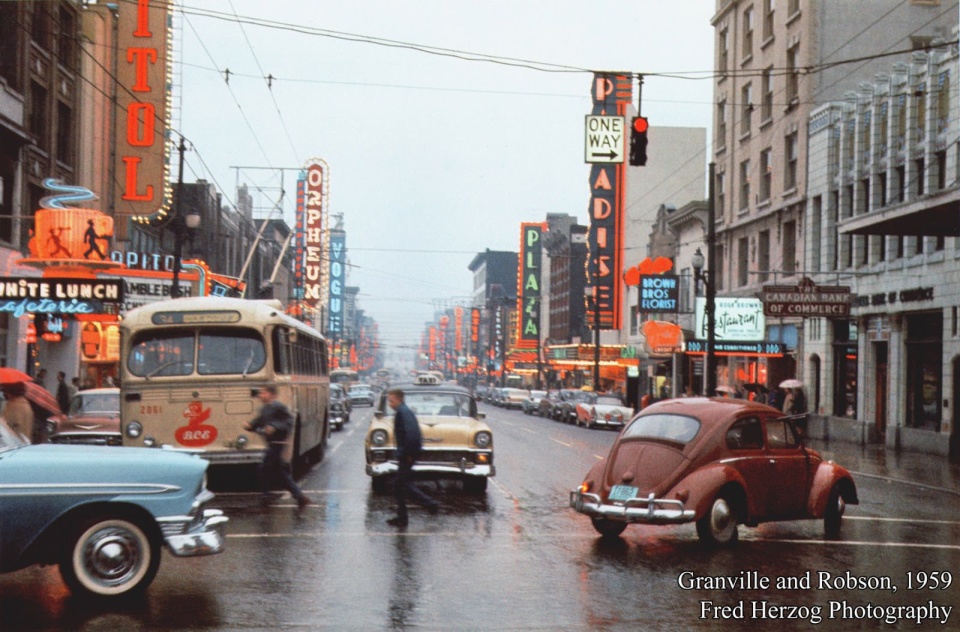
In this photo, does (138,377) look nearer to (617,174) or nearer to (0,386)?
(0,386)

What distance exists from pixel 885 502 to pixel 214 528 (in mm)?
13177

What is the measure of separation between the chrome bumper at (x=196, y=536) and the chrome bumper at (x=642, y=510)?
492cm

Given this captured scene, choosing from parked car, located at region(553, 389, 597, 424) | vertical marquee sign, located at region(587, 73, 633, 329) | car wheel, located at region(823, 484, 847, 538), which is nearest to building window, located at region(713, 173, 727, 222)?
parked car, located at region(553, 389, 597, 424)

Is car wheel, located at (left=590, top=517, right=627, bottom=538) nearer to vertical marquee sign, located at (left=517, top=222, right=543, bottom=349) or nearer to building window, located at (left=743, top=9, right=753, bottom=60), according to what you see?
building window, located at (left=743, top=9, right=753, bottom=60)

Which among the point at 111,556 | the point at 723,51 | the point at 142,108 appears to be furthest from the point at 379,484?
the point at 723,51

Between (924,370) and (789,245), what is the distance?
11010 mm

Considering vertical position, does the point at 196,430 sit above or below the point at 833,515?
above

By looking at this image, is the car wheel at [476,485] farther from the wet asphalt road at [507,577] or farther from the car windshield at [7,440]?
the car windshield at [7,440]

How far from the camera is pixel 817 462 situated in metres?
14.5

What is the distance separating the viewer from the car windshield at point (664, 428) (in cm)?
1337

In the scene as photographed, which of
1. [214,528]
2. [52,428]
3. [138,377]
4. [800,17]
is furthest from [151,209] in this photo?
[214,528]

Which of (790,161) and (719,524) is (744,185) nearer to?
(790,161)

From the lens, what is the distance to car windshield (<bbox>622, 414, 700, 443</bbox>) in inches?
526

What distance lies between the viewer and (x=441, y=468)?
1812 cm
